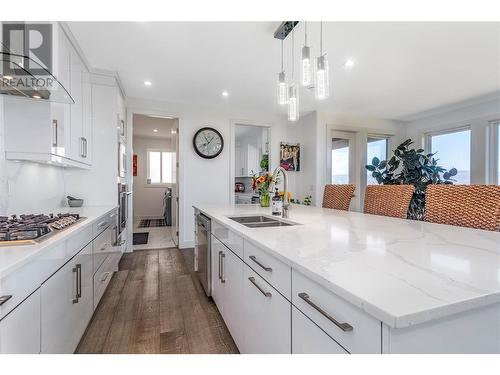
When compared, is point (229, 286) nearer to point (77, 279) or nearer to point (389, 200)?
point (77, 279)

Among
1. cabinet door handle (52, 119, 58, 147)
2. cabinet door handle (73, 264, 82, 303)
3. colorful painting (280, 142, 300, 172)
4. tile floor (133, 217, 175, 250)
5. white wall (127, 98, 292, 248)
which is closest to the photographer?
cabinet door handle (73, 264, 82, 303)

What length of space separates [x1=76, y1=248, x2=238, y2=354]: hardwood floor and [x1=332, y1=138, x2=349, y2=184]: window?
3466mm

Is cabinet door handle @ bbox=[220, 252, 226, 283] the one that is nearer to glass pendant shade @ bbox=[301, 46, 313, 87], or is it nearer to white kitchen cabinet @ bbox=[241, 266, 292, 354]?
white kitchen cabinet @ bbox=[241, 266, 292, 354]

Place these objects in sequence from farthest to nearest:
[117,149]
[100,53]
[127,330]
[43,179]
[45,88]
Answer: [117,149], [100,53], [43,179], [127,330], [45,88]

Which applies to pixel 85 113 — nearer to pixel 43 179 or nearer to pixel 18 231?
pixel 43 179

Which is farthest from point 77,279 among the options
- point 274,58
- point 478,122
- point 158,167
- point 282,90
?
point 158,167

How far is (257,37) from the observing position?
2.34m

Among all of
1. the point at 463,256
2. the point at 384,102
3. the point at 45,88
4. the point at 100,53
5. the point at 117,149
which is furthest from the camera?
the point at 384,102

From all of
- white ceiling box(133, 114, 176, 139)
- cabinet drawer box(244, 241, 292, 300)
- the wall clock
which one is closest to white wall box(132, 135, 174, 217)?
white ceiling box(133, 114, 176, 139)

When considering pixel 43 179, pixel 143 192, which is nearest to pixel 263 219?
pixel 43 179

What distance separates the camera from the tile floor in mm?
4242

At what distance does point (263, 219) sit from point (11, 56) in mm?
1822

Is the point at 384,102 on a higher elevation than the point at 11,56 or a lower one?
higher

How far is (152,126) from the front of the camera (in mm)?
5941
